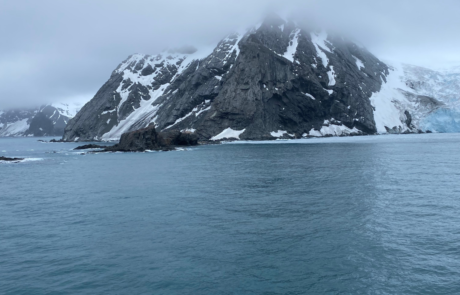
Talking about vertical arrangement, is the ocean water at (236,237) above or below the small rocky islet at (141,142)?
below

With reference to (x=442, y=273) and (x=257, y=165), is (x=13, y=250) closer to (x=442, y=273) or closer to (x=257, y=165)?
(x=442, y=273)

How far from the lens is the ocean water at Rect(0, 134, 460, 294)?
51.3ft

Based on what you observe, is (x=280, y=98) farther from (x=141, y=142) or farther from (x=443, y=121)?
(x=141, y=142)

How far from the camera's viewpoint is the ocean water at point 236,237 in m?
15.6

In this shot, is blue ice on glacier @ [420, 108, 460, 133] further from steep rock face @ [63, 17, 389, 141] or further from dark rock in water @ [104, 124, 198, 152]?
dark rock in water @ [104, 124, 198, 152]

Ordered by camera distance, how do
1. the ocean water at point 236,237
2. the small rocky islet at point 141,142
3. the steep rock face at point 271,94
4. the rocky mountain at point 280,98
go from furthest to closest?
the rocky mountain at point 280,98 < the steep rock face at point 271,94 < the small rocky islet at point 141,142 < the ocean water at point 236,237

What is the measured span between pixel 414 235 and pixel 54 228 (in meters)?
21.8

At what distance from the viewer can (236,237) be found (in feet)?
70.1

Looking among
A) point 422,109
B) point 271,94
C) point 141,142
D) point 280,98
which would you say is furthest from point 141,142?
point 422,109

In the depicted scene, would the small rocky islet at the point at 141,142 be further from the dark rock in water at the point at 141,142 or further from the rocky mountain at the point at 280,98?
the rocky mountain at the point at 280,98

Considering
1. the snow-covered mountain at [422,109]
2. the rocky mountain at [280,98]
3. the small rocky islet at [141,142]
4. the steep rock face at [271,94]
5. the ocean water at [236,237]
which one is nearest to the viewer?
the ocean water at [236,237]

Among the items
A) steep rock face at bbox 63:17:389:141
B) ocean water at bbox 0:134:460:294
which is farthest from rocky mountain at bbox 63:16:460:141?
ocean water at bbox 0:134:460:294

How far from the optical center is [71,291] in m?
15.1

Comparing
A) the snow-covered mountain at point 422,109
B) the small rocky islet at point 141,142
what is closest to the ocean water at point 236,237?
the small rocky islet at point 141,142
